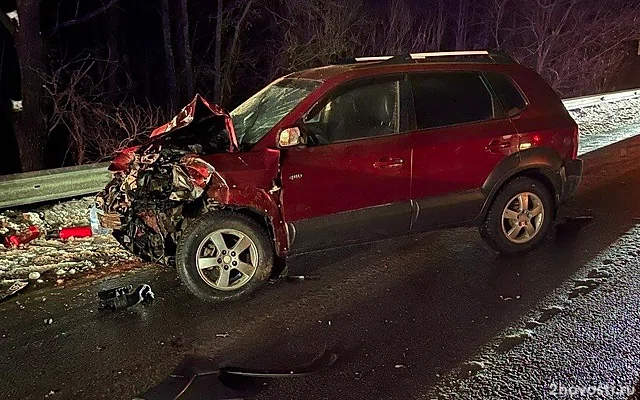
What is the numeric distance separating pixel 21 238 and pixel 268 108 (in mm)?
3029

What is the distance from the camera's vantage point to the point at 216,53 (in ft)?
51.4

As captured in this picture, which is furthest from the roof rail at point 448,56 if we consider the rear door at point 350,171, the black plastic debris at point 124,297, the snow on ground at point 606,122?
the snow on ground at point 606,122

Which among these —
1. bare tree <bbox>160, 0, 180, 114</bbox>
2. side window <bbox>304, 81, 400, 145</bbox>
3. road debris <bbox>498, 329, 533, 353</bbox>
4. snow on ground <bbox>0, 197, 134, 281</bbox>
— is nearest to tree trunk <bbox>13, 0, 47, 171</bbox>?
snow on ground <bbox>0, 197, 134, 281</bbox>

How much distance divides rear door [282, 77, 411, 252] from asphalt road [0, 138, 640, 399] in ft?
1.66

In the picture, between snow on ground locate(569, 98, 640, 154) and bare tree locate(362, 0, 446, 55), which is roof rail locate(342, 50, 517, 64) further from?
bare tree locate(362, 0, 446, 55)

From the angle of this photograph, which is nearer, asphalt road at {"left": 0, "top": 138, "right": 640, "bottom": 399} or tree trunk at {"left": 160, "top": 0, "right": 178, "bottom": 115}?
asphalt road at {"left": 0, "top": 138, "right": 640, "bottom": 399}

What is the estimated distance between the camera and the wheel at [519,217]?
221 inches

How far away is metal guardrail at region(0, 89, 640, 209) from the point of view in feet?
21.8

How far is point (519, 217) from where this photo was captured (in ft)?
18.7

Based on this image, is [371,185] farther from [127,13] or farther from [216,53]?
[127,13]

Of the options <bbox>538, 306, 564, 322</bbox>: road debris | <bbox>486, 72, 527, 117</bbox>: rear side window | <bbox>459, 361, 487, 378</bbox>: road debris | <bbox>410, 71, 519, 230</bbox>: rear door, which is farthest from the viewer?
<bbox>486, 72, 527, 117</bbox>: rear side window

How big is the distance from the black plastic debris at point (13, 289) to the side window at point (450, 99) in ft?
12.1

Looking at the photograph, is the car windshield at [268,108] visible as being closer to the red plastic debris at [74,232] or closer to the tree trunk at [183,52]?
the red plastic debris at [74,232]

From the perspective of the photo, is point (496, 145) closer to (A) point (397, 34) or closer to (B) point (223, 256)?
(B) point (223, 256)
